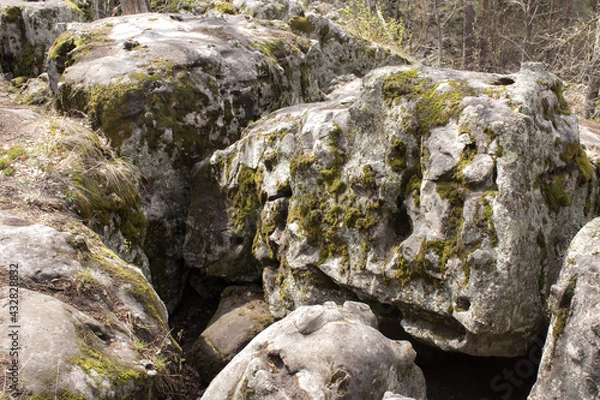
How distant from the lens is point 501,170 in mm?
4438

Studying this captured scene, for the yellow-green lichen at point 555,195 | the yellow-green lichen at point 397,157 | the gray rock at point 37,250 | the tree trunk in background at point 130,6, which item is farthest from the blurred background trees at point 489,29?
the gray rock at point 37,250

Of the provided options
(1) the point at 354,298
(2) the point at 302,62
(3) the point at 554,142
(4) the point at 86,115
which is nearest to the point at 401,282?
(1) the point at 354,298

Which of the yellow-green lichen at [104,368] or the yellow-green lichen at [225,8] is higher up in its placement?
the yellow-green lichen at [225,8]

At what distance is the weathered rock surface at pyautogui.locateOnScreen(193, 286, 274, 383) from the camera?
5531 mm

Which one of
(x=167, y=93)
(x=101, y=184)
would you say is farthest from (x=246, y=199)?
(x=167, y=93)

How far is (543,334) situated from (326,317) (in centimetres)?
212

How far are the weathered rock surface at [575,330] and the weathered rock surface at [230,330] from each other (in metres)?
3.00

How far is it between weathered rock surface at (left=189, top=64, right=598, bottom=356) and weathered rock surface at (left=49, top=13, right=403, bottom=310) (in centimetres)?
153

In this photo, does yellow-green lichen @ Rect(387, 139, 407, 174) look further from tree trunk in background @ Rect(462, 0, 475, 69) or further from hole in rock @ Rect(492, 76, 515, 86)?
tree trunk in background @ Rect(462, 0, 475, 69)

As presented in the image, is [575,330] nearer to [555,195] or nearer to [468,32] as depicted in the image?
[555,195]

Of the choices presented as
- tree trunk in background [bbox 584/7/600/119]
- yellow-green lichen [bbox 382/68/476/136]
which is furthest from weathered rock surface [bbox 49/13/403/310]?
tree trunk in background [bbox 584/7/600/119]

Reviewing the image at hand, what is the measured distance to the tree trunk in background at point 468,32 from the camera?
17.0m

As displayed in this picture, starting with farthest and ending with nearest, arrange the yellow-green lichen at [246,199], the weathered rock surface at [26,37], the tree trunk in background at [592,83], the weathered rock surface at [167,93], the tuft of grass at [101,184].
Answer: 1. the weathered rock surface at [26,37]
2. the tree trunk in background at [592,83]
3. the weathered rock surface at [167,93]
4. the yellow-green lichen at [246,199]
5. the tuft of grass at [101,184]

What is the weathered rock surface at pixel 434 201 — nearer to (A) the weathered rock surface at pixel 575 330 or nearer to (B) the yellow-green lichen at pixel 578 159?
(B) the yellow-green lichen at pixel 578 159
